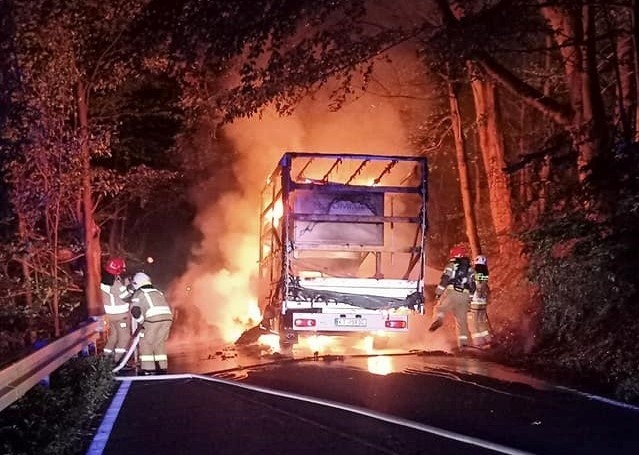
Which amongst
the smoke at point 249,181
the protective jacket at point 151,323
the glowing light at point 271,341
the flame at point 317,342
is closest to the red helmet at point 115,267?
the protective jacket at point 151,323

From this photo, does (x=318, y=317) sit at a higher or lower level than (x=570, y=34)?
lower

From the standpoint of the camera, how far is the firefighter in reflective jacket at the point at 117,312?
10641 mm

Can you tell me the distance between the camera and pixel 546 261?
1047 cm

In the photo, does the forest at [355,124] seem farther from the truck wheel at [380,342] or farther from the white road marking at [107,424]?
Result: the white road marking at [107,424]

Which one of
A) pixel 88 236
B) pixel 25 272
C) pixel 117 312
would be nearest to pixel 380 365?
pixel 117 312

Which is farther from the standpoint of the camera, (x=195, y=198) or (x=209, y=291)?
(x=195, y=198)

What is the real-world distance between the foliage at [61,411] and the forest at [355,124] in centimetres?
319

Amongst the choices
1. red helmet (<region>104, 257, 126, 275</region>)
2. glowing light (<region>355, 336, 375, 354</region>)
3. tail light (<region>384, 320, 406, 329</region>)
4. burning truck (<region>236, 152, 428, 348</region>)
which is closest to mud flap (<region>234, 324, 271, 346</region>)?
glowing light (<region>355, 336, 375, 354</region>)

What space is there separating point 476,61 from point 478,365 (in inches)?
187

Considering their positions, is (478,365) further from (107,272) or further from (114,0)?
(114,0)

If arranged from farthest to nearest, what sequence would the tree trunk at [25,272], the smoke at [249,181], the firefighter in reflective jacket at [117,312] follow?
the smoke at [249,181]
the tree trunk at [25,272]
the firefighter in reflective jacket at [117,312]

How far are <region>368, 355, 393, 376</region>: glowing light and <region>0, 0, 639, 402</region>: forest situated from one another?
5.28ft

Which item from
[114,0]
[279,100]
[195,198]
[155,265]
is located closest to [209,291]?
[195,198]

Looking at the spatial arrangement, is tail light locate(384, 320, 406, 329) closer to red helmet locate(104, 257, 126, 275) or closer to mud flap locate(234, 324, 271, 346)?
mud flap locate(234, 324, 271, 346)
